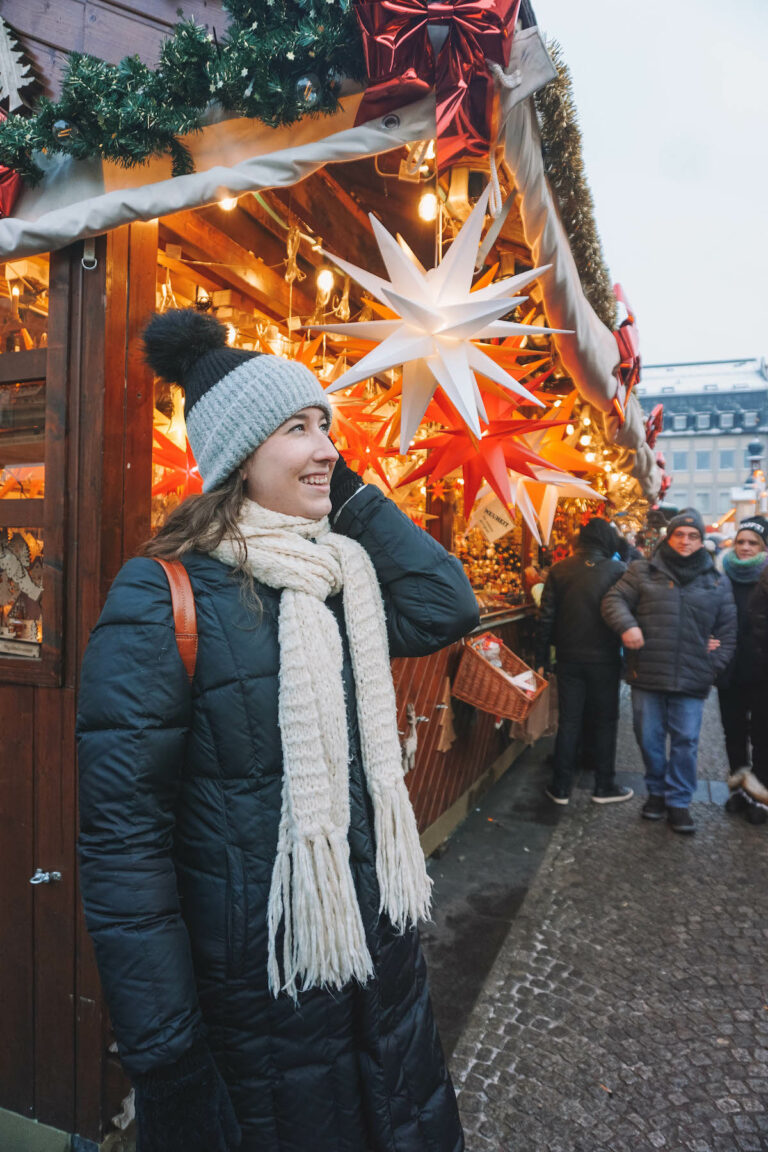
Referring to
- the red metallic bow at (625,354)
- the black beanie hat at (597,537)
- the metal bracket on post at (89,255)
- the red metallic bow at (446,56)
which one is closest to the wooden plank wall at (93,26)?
the metal bracket on post at (89,255)

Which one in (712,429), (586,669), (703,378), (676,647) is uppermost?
(703,378)

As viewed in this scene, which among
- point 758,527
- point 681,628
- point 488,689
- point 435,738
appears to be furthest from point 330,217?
point 758,527

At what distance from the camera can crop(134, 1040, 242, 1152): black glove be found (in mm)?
1229

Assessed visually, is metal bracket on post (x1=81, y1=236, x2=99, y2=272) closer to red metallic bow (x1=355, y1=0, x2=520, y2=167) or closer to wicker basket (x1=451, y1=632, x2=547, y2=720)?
red metallic bow (x1=355, y1=0, x2=520, y2=167)

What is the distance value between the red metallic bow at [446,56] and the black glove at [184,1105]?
2146mm

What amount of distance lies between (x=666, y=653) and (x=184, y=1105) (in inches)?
173

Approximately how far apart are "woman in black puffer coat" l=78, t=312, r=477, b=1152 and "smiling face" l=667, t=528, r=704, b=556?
381cm

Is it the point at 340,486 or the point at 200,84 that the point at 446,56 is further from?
the point at 340,486

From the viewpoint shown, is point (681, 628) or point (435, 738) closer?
point (435, 738)

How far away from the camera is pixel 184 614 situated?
138cm

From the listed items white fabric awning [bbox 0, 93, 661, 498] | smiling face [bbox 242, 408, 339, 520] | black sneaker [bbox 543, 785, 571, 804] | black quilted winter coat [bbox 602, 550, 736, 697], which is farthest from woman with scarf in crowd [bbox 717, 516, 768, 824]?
smiling face [bbox 242, 408, 339, 520]

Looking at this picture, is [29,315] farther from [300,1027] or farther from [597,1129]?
[597,1129]

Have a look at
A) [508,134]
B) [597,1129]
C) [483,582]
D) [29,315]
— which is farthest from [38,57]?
[483,582]

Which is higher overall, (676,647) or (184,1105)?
(676,647)
